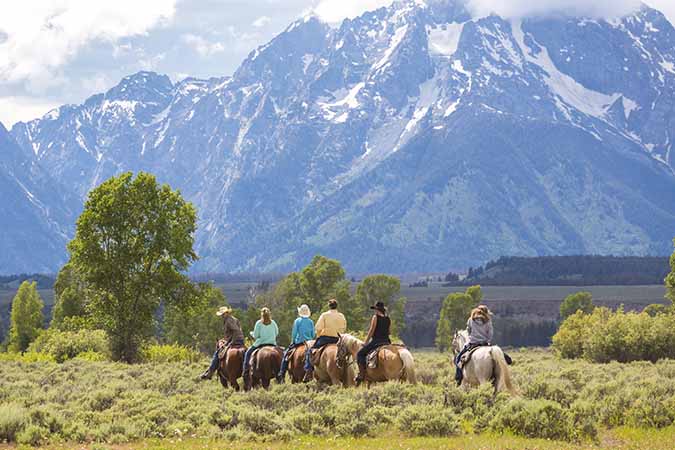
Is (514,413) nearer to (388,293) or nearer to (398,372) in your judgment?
(398,372)

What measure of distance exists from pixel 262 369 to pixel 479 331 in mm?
8552

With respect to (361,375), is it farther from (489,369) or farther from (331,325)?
(489,369)

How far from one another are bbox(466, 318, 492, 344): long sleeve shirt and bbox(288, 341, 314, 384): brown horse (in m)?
6.85

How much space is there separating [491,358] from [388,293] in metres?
93.9

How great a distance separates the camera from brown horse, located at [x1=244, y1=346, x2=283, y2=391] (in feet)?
102

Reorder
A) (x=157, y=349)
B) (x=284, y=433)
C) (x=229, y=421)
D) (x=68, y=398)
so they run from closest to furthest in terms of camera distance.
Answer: (x=284, y=433) → (x=229, y=421) → (x=68, y=398) → (x=157, y=349)

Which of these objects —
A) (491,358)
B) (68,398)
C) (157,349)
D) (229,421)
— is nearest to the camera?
(229,421)

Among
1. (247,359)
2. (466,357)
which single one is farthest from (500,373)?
(247,359)

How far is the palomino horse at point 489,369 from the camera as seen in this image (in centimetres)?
2517

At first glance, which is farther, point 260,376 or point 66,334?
point 66,334

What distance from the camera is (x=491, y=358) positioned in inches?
1005

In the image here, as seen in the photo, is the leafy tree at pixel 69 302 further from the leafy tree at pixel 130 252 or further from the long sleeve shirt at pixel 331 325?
the long sleeve shirt at pixel 331 325

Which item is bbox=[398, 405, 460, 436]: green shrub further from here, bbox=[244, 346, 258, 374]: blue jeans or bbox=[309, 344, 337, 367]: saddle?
bbox=[244, 346, 258, 374]: blue jeans

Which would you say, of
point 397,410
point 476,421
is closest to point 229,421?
point 397,410
